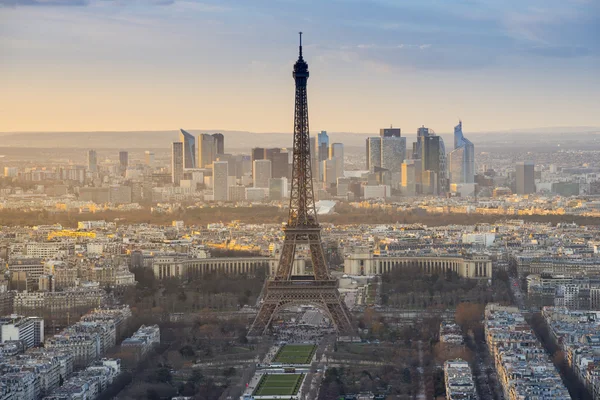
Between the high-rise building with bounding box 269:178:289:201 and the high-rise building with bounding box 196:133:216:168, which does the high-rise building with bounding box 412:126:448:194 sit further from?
the high-rise building with bounding box 196:133:216:168

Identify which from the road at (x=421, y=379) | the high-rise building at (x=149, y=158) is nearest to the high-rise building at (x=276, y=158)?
the high-rise building at (x=149, y=158)

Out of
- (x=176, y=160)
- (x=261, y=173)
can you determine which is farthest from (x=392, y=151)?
(x=176, y=160)

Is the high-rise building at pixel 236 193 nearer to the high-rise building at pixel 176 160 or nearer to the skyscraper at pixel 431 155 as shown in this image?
the high-rise building at pixel 176 160

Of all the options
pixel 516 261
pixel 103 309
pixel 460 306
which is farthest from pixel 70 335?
pixel 516 261

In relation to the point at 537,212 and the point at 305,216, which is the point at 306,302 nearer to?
the point at 305,216

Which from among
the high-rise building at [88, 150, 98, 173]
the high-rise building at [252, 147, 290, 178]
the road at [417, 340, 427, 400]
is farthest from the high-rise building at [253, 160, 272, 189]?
the road at [417, 340, 427, 400]

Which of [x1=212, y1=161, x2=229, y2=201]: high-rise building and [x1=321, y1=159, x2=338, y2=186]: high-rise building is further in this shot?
[x1=321, y1=159, x2=338, y2=186]: high-rise building
